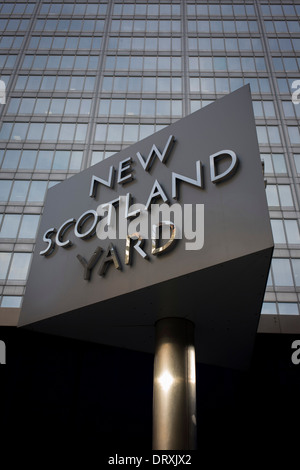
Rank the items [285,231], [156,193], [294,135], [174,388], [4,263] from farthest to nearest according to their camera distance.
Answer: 1. [294,135]
2. [285,231]
3. [4,263]
4. [156,193]
5. [174,388]

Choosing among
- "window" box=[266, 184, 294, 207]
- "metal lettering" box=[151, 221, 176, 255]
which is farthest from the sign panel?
"window" box=[266, 184, 294, 207]

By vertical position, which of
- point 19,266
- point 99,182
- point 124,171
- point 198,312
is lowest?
point 198,312

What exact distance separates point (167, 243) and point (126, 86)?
3404 cm

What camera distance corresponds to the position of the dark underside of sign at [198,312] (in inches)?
301

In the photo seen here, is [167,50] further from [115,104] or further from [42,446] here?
[42,446]

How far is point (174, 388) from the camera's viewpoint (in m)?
8.39

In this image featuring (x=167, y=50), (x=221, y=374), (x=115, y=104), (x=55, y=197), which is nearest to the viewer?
(x=55, y=197)

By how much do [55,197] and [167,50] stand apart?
34902mm

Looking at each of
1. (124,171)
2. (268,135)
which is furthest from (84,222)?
(268,135)

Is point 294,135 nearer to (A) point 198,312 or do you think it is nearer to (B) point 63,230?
(B) point 63,230

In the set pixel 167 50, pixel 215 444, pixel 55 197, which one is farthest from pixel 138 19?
pixel 215 444

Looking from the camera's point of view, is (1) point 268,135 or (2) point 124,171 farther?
(1) point 268,135

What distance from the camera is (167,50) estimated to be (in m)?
40.5

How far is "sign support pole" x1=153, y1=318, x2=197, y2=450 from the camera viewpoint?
314 inches
